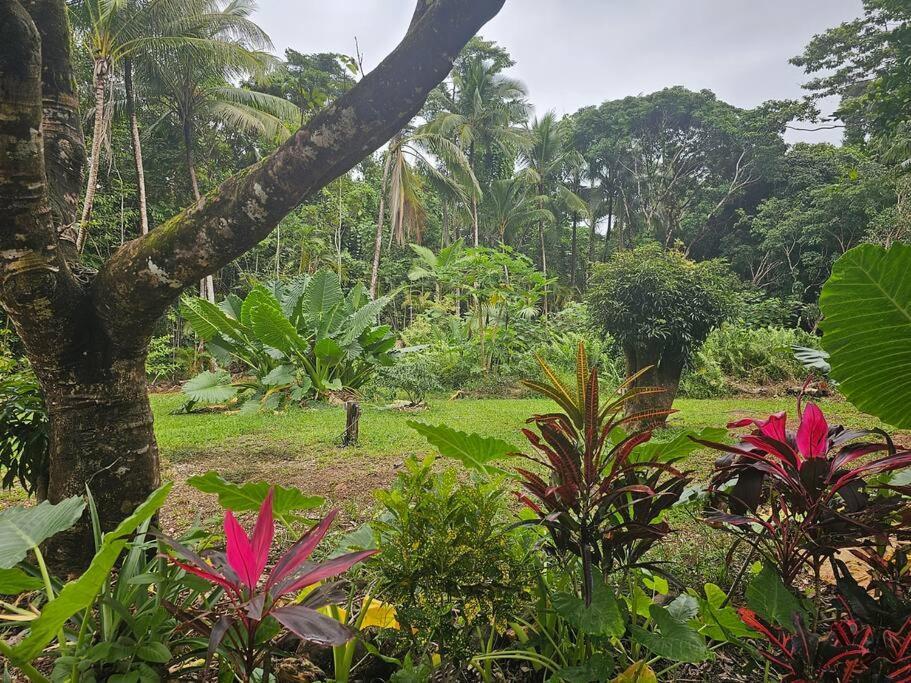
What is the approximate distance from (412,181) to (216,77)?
459 centimetres

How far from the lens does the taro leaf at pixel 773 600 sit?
702 mm

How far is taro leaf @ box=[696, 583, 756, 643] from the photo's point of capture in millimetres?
775

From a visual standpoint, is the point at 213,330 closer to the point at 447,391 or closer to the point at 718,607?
the point at 447,391

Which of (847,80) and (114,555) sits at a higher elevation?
(847,80)

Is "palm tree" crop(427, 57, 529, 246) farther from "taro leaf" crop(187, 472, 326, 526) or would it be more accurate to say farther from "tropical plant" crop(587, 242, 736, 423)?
"taro leaf" crop(187, 472, 326, 526)

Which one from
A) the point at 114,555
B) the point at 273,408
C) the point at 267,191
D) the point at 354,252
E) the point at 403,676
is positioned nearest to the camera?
the point at 114,555

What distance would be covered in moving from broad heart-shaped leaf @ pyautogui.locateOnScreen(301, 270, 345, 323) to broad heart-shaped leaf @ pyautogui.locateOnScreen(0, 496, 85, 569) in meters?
4.99

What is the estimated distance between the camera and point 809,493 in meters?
0.71

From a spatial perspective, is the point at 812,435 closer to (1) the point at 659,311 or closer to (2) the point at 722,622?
(2) the point at 722,622

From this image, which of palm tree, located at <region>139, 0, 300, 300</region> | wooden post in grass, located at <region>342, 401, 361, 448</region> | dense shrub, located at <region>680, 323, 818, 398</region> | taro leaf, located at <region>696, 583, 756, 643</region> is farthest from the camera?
palm tree, located at <region>139, 0, 300, 300</region>

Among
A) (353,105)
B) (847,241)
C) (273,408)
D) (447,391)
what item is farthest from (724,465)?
(847,241)

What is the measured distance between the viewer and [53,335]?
1257 mm

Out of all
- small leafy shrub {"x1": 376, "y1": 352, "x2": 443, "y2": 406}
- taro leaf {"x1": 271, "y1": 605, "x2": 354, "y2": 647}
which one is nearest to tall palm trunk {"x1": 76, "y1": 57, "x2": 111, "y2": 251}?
small leafy shrub {"x1": 376, "y1": 352, "x2": 443, "y2": 406}

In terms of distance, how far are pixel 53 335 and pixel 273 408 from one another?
388 cm
